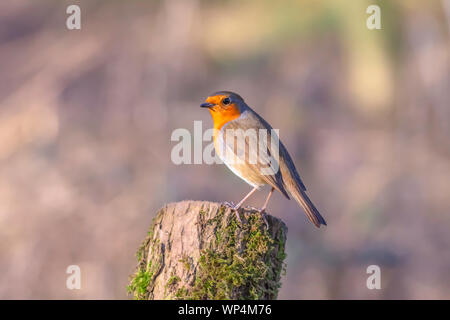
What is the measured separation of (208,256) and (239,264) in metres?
0.21

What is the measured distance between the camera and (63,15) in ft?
54.0

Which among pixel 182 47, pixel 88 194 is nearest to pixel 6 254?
pixel 88 194

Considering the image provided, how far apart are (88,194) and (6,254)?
1.83m

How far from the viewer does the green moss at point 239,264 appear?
4355 mm

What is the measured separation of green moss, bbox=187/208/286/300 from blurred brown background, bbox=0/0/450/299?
22.7 ft

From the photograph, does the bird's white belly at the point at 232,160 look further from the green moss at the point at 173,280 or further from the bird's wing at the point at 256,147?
the green moss at the point at 173,280

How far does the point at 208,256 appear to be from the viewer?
14.5 feet

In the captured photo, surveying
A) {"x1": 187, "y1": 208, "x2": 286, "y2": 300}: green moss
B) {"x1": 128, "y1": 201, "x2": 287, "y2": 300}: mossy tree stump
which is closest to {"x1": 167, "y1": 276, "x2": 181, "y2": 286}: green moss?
{"x1": 128, "y1": 201, "x2": 287, "y2": 300}: mossy tree stump

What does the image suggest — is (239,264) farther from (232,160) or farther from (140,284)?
(232,160)

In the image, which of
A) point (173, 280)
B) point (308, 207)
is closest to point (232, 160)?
point (308, 207)

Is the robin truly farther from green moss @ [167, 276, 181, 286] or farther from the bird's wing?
green moss @ [167, 276, 181, 286]

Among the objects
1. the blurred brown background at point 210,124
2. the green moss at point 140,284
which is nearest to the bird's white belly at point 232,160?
the green moss at point 140,284

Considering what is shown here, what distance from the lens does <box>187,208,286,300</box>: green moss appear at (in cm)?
436

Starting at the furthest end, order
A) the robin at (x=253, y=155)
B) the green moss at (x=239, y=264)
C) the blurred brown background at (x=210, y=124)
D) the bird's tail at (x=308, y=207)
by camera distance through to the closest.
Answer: the blurred brown background at (x=210, y=124), the robin at (x=253, y=155), the bird's tail at (x=308, y=207), the green moss at (x=239, y=264)
